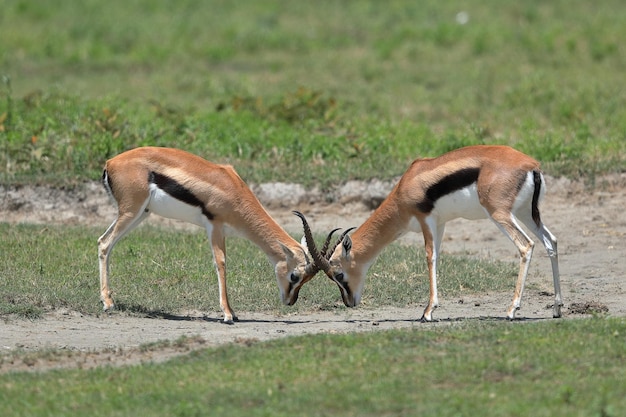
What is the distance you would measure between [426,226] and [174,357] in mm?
2892

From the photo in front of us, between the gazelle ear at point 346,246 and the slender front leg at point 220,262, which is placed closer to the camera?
the slender front leg at point 220,262

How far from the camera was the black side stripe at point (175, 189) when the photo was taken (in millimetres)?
9477

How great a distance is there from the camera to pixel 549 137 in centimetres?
1441

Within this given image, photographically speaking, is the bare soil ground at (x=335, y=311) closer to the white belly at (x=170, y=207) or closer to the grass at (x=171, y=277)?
the grass at (x=171, y=277)

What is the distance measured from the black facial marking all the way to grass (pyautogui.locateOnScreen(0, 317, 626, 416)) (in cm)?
175

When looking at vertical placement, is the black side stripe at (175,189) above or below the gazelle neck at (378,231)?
above

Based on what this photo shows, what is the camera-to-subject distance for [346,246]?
9633mm

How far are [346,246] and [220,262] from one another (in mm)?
1107

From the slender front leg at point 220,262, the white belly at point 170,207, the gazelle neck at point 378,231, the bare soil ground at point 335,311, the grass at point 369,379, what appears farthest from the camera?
the gazelle neck at point 378,231

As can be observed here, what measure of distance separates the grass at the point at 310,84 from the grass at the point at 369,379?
6.15 meters

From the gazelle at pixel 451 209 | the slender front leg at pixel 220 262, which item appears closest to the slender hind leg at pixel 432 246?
the gazelle at pixel 451 209

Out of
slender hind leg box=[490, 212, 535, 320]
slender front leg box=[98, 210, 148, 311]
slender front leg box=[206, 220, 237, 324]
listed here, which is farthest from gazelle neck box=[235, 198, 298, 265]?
slender hind leg box=[490, 212, 535, 320]

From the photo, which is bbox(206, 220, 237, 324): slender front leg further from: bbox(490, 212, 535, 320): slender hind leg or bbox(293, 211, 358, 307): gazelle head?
bbox(490, 212, 535, 320): slender hind leg

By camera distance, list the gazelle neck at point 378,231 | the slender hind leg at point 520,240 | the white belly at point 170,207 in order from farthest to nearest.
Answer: the gazelle neck at point 378,231, the white belly at point 170,207, the slender hind leg at point 520,240
